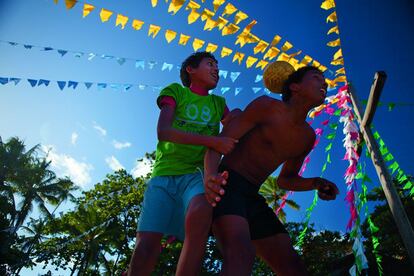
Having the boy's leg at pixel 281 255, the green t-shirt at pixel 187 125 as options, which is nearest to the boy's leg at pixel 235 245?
the boy's leg at pixel 281 255

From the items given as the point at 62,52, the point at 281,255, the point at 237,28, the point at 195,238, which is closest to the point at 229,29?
the point at 237,28

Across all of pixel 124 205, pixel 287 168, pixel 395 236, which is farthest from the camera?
pixel 124 205

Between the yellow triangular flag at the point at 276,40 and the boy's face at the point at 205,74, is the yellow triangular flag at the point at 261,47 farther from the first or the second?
the boy's face at the point at 205,74

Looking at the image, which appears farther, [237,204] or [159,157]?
[159,157]

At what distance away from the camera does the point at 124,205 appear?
2555 centimetres

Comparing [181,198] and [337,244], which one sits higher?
[337,244]

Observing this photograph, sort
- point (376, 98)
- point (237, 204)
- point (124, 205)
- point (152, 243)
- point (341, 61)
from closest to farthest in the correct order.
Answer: point (237, 204)
point (152, 243)
point (376, 98)
point (341, 61)
point (124, 205)

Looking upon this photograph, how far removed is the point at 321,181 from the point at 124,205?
24742 mm

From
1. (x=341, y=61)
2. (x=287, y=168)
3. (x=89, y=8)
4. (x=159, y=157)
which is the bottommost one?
(x=159, y=157)

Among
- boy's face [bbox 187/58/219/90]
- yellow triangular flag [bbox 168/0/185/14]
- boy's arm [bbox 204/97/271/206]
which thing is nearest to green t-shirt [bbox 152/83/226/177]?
boy's face [bbox 187/58/219/90]

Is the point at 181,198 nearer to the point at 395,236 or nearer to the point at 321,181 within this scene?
the point at 321,181

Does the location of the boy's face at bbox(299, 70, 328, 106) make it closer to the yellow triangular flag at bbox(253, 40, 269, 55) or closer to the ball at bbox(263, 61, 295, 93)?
the ball at bbox(263, 61, 295, 93)

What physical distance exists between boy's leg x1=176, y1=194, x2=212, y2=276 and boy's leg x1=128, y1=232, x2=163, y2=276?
0.42 meters

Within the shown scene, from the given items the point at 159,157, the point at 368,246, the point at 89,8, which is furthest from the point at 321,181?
the point at 368,246
